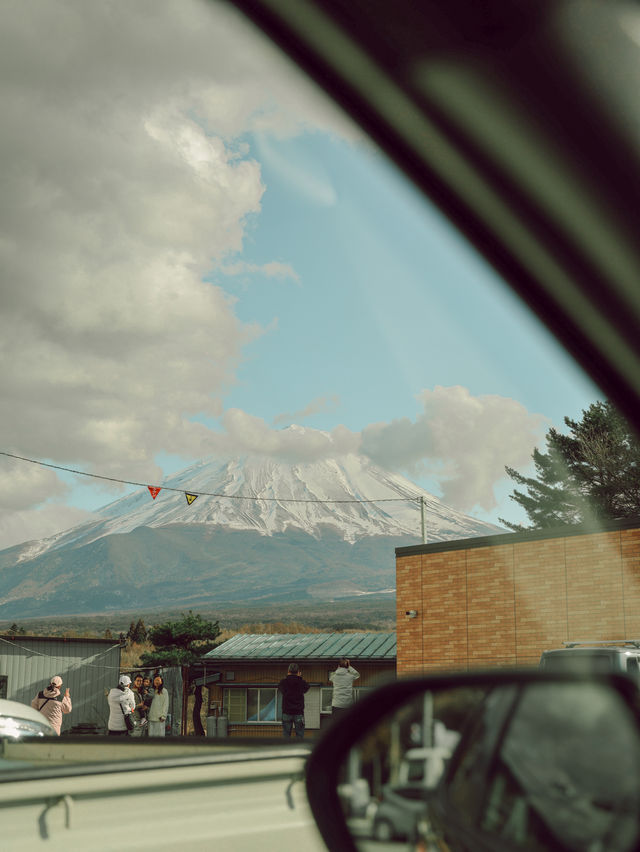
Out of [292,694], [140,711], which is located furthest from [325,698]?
[292,694]

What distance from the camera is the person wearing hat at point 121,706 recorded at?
43.1 feet

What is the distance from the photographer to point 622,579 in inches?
680

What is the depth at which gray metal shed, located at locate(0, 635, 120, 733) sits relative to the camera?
93.8 feet

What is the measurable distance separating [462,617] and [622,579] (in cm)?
436

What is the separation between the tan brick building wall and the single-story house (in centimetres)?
1084

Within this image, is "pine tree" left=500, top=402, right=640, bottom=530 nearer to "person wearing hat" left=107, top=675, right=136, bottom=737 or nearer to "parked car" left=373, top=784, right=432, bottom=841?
"person wearing hat" left=107, top=675, right=136, bottom=737

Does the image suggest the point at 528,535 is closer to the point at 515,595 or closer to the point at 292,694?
the point at 515,595

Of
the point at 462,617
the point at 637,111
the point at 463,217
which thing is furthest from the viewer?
the point at 462,617

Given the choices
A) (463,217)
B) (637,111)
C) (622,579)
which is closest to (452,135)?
(463,217)

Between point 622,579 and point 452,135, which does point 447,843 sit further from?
point 622,579

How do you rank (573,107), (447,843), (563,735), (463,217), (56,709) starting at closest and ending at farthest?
(563,735) → (447,843) → (573,107) → (463,217) → (56,709)

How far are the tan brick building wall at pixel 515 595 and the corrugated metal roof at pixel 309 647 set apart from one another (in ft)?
32.0

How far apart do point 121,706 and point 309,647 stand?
22157 mm

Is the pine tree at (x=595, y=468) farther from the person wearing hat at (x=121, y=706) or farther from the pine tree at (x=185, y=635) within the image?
the pine tree at (x=185, y=635)
